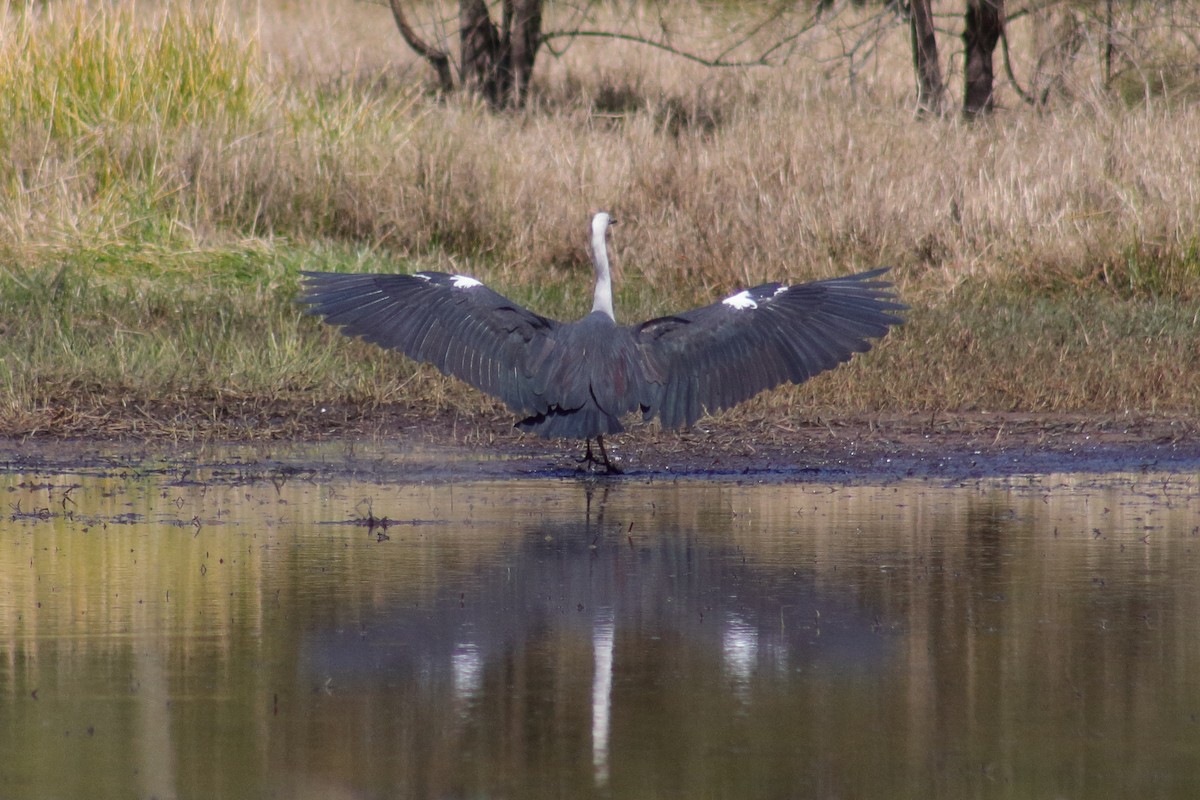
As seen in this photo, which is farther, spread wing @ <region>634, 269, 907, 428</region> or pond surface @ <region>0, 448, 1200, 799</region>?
spread wing @ <region>634, 269, 907, 428</region>

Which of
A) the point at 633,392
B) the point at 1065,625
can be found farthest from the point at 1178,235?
the point at 1065,625

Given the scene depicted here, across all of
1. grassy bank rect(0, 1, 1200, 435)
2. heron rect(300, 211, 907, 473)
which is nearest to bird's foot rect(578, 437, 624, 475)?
heron rect(300, 211, 907, 473)

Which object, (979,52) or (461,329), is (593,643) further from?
(979,52)

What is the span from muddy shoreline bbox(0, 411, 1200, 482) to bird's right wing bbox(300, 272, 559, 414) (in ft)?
1.57

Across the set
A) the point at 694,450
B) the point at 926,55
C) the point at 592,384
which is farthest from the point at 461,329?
the point at 926,55

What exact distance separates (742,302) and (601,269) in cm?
90

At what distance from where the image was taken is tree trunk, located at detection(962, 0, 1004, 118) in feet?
51.6

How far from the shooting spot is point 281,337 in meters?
10.1

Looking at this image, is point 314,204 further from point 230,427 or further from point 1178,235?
point 1178,235

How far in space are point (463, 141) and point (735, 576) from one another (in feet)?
27.9

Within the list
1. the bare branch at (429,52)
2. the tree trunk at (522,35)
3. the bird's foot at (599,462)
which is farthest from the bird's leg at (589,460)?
the bare branch at (429,52)

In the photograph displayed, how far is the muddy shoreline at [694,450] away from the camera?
7793 millimetres

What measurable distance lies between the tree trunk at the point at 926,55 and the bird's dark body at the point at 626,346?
7.67 m

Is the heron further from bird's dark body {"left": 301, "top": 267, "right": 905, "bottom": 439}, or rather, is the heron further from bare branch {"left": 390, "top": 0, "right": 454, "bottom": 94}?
bare branch {"left": 390, "top": 0, "right": 454, "bottom": 94}
